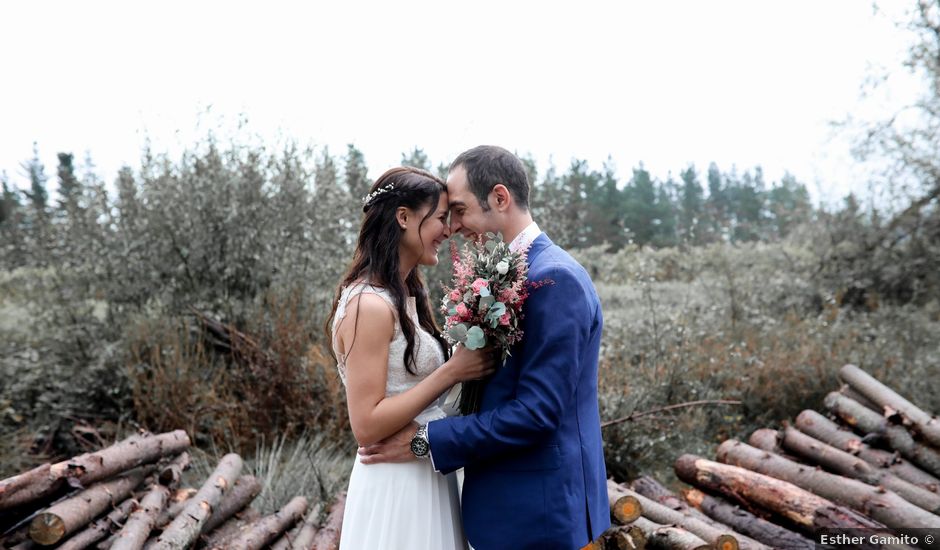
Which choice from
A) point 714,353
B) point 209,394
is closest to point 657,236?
point 714,353

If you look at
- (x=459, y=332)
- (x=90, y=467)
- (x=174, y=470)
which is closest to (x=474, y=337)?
(x=459, y=332)

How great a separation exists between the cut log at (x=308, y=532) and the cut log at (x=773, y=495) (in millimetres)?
2792

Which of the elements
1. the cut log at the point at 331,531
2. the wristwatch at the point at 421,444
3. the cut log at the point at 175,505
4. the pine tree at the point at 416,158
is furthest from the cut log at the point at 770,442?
the pine tree at the point at 416,158

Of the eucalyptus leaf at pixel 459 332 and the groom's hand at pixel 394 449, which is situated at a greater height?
the eucalyptus leaf at pixel 459 332

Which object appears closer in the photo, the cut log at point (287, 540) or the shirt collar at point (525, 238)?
the shirt collar at point (525, 238)

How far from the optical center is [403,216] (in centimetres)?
284

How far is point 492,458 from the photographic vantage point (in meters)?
2.47

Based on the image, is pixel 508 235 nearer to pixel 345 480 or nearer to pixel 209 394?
pixel 345 480

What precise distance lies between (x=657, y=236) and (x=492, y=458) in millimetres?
15375

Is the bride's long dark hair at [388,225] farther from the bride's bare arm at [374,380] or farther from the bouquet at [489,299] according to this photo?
the bouquet at [489,299]

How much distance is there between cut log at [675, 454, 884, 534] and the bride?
2878 mm

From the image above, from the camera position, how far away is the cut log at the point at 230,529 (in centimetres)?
451

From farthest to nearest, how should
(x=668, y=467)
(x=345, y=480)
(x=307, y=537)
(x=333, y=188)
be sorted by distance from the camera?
(x=333, y=188) < (x=668, y=467) < (x=345, y=480) < (x=307, y=537)

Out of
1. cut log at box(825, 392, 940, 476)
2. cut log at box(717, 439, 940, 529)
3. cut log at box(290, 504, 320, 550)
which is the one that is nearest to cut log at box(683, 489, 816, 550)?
cut log at box(717, 439, 940, 529)
